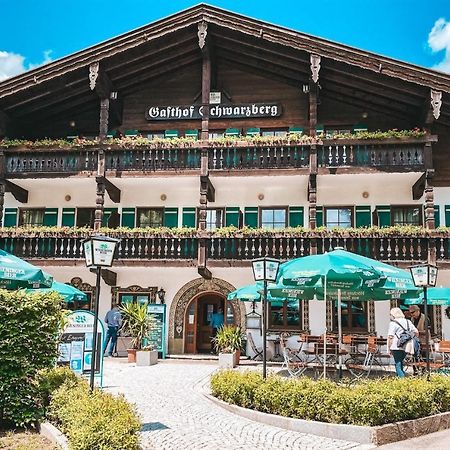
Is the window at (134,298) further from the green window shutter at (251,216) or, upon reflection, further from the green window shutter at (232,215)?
the green window shutter at (251,216)

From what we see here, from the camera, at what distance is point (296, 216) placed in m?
17.2

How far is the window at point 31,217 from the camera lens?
18.4 m

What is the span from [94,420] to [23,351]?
236 centimetres

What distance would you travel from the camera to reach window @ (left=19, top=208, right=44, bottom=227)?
1836 cm

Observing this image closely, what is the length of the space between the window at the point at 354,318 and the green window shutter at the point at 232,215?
405 cm

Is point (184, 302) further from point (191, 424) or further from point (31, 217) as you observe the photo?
point (191, 424)

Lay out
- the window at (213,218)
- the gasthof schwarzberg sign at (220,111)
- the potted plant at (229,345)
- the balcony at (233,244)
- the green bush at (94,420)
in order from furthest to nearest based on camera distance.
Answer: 1. the gasthof schwarzberg sign at (220,111)
2. the window at (213,218)
3. the balcony at (233,244)
4. the potted plant at (229,345)
5. the green bush at (94,420)

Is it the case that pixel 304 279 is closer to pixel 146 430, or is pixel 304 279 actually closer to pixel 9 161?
pixel 146 430

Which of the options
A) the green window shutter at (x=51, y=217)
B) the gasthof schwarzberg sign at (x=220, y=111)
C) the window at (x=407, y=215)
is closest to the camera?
the window at (x=407, y=215)

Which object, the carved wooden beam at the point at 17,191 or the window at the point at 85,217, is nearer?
the carved wooden beam at the point at 17,191

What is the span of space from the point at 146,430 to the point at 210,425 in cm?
89

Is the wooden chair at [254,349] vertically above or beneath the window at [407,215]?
beneath

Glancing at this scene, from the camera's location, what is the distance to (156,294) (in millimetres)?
17344

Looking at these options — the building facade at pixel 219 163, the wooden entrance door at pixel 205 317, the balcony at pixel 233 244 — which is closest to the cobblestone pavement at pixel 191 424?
the balcony at pixel 233 244
